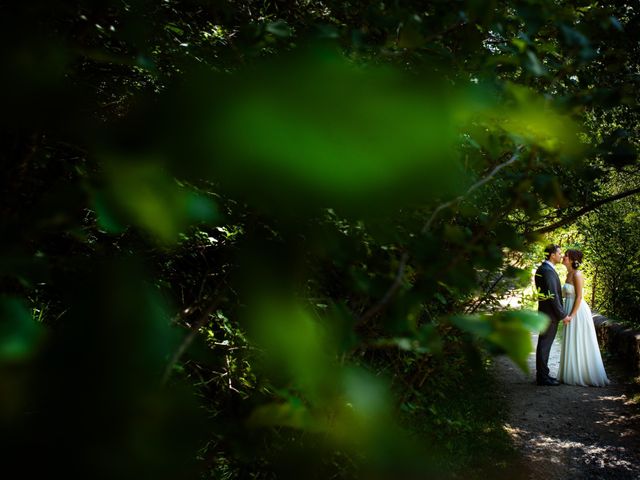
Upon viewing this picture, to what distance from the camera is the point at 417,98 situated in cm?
32

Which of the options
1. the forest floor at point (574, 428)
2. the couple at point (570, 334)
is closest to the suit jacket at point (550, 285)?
the couple at point (570, 334)

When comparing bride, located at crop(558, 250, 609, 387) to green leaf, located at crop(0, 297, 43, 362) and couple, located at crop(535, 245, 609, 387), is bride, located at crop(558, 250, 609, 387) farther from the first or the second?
green leaf, located at crop(0, 297, 43, 362)

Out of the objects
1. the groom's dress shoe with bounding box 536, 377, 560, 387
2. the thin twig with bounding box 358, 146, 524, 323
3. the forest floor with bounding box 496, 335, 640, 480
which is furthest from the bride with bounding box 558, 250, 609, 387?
the thin twig with bounding box 358, 146, 524, 323

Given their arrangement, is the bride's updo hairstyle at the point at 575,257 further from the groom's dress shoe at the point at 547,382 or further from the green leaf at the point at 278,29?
the green leaf at the point at 278,29

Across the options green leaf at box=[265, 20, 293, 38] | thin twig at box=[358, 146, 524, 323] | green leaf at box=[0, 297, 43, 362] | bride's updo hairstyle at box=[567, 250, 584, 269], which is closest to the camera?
green leaf at box=[0, 297, 43, 362]

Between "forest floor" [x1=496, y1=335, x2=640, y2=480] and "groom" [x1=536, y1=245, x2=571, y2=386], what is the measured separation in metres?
0.28

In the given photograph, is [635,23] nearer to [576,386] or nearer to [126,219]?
[126,219]

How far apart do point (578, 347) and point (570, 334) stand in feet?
0.96

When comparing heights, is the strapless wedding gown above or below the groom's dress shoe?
above

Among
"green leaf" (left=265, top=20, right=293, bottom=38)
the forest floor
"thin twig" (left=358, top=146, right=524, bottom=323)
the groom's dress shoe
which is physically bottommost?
the forest floor

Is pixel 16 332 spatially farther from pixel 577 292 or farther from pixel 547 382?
pixel 577 292

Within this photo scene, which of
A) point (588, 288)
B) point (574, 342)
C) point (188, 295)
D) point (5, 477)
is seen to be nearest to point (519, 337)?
point (5, 477)

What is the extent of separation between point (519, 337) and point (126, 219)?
0.45m

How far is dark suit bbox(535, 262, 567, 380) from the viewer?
25.9ft
